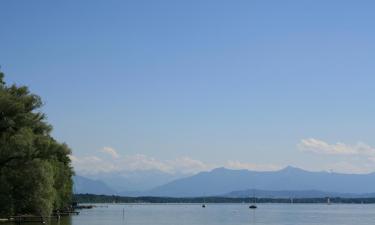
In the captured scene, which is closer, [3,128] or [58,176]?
[3,128]

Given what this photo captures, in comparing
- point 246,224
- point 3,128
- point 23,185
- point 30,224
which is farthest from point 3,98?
point 246,224

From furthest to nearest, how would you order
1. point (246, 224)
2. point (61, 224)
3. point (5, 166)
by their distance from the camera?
1. point (246, 224)
2. point (61, 224)
3. point (5, 166)

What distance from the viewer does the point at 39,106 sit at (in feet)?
178

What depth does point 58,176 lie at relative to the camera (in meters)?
76.8

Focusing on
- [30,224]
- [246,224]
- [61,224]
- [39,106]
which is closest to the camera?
[39,106]

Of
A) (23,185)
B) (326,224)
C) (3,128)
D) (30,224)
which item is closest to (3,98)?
(3,128)

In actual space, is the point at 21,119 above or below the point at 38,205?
above

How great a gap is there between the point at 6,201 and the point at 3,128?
5.95 m

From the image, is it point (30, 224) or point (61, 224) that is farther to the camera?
point (61, 224)

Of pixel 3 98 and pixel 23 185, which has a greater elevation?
pixel 3 98

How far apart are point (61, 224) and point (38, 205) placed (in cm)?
2921

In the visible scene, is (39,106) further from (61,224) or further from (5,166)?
(61,224)

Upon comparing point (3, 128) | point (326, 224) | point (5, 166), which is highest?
point (3, 128)

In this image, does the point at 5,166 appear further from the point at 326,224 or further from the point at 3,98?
the point at 326,224
